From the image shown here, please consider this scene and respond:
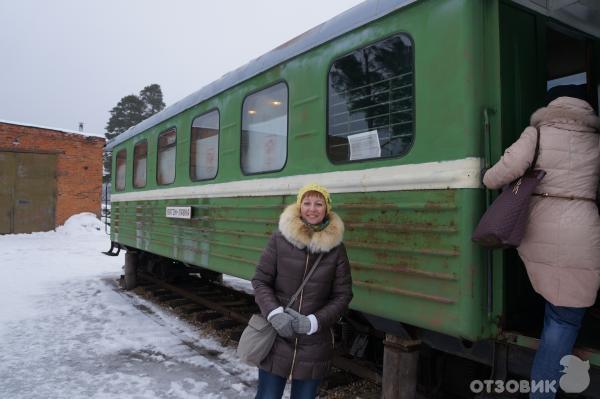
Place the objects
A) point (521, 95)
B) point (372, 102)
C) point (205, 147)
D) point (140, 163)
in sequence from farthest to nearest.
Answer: point (140, 163), point (205, 147), point (372, 102), point (521, 95)

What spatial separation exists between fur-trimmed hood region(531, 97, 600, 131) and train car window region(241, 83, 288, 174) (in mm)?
2257

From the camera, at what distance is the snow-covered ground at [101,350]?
4.09m

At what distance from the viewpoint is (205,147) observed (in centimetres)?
574

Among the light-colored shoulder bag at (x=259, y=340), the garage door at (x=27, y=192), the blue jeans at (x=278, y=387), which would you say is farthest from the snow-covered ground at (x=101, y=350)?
the garage door at (x=27, y=192)

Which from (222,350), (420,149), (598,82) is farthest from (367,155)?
(222,350)

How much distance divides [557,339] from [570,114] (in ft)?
3.57

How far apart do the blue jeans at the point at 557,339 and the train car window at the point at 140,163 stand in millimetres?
6819

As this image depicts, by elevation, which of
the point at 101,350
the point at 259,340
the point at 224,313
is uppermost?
the point at 259,340

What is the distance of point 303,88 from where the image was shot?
3938mm

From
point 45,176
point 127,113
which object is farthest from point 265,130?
point 127,113

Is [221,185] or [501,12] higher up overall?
[501,12]

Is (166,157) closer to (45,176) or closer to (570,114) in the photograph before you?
(570,114)

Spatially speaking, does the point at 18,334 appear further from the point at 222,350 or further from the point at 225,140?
the point at 225,140

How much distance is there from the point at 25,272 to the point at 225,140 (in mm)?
8047
